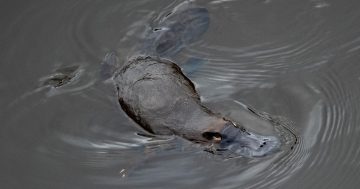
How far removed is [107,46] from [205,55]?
2.20ft

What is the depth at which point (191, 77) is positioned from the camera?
3.56 meters

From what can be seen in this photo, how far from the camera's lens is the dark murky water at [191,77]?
298cm

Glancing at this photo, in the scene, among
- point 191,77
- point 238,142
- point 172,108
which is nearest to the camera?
point 238,142

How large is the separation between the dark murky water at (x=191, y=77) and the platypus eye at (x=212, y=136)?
97 mm

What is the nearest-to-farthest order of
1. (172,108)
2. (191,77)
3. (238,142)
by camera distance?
(238,142) < (172,108) < (191,77)

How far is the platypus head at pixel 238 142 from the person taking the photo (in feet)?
9.76

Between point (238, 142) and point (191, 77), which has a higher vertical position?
point (191, 77)

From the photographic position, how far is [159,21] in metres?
4.08

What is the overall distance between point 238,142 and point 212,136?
0.43 ft

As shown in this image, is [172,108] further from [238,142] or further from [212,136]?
[238,142]

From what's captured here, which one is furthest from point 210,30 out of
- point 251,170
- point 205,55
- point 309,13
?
point 251,170

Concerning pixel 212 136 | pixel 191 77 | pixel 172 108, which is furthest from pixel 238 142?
pixel 191 77

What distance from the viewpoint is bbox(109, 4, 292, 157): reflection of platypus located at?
301 cm

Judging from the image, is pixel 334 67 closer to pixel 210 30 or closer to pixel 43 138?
pixel 210 30
